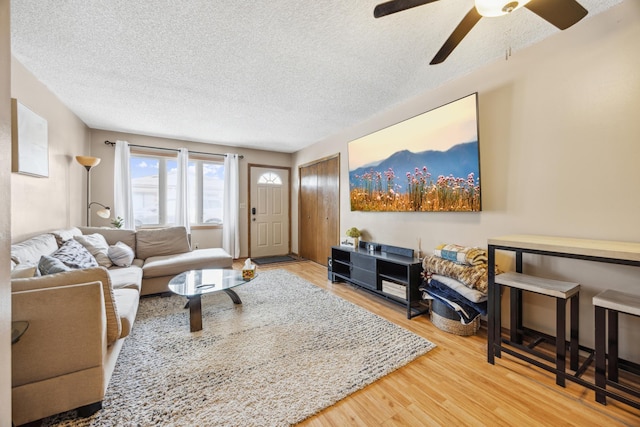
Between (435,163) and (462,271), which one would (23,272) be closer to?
(462,271)

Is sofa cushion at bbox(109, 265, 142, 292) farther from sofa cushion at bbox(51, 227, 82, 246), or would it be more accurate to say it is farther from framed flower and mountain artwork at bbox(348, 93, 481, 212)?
framed flower and mountain artwork at bbox(348, 93, 481, 212)

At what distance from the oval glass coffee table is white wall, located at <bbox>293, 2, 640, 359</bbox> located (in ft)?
7.74

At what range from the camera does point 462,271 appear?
7.14ft

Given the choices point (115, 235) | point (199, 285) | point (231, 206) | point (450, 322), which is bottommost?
point (450, 322)

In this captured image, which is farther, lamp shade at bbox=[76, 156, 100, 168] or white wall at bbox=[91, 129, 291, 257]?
white wall at bbox=[91, 129, 291, 257]

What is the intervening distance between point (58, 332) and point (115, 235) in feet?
8.62

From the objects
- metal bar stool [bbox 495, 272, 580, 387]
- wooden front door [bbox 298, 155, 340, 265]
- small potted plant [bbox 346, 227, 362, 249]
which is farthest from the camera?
wooden front door [bbox 298, 155, 340, 265]

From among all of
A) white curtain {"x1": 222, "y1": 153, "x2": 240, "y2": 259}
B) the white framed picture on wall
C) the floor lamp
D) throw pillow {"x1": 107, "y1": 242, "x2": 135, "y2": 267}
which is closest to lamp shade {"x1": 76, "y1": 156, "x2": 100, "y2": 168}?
the floor lamp

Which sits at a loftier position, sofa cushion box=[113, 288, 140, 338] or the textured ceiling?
the textured ceiling

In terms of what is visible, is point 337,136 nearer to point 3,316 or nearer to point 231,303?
point 231,303

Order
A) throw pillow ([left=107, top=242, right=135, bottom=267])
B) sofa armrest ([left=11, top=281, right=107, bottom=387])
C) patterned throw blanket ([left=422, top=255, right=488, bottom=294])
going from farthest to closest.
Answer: throw pillow ([left=107, top=242, right=135, bottom=267])
patterned throw blanket ([left=422, top=255, right=488, bottom=294])
sofa armrest ([left=11, top=281, right=107, bottom=387])

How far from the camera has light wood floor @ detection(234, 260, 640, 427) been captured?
1.33m

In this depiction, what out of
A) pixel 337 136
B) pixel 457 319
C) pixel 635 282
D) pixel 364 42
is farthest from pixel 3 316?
pixel 337 136

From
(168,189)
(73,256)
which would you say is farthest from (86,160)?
(73,256)
